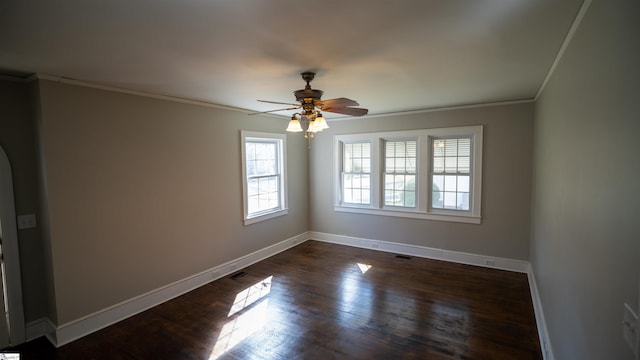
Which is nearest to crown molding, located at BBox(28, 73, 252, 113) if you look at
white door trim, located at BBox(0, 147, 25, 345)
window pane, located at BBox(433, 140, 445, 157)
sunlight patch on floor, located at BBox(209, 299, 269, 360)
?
white door trim, located at BBox(0, 147, 25, 345)

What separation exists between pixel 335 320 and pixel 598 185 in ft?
8.84

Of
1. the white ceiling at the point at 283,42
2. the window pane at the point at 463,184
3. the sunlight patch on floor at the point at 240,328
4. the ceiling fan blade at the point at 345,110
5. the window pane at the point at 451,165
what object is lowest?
the sunlight patch on floor at the point at 240,328

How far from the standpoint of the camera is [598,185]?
1.37 metres

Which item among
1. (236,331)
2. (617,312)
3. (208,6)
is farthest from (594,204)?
(236,331)

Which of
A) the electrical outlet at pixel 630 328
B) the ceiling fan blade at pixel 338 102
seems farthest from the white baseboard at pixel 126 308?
the electrical outlet at pixel 630 328

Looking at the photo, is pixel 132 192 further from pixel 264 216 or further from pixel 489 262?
pixel 489 262

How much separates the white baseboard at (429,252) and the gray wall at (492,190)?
8 centimetres

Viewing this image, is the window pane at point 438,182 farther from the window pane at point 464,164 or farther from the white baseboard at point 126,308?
the white baseboard at point 126,308

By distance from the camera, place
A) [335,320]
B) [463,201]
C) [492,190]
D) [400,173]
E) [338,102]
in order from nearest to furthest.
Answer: [338,102]
[335,320]
[492,190]
[463,201]
[400,173]

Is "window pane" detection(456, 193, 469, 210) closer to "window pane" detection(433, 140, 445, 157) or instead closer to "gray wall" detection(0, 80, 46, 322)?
"window pane" detection(433, 140, 445, 157)

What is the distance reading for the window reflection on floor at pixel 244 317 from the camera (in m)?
2.94

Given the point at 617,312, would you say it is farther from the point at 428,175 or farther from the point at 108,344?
the point at 428,175

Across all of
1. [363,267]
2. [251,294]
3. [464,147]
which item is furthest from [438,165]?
[251,294]

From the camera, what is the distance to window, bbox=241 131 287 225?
197 inches
